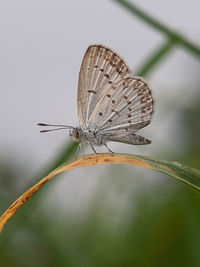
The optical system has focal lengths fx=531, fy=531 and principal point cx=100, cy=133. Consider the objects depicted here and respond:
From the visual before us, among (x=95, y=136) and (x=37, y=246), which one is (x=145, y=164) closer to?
(x=95, y=136)

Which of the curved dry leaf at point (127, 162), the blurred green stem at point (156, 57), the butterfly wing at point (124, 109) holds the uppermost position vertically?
the blurred green stem at point (156, 57)

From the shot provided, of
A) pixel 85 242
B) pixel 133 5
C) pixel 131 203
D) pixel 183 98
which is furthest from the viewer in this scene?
pixel 183 98

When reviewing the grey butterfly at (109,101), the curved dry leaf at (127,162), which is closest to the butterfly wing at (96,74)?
the grey butterfly at (109,101)

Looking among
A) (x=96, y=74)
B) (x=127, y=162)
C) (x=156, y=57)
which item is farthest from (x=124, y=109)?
(x=127, y=162)

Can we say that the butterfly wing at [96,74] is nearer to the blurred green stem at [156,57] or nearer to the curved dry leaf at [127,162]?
the blurred green stem at [156,57]

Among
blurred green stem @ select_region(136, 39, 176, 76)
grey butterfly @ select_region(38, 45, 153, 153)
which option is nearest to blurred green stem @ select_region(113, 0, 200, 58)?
blurred green stem @ select_region(136, 39, 176, 76)

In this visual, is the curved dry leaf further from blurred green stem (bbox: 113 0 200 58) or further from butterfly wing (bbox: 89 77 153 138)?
butterfly wing (bbox: 89 77 153 138)

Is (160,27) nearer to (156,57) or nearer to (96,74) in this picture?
(156,57)

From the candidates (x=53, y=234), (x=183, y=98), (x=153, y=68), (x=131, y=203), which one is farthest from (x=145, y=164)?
(x=183, y=98)
